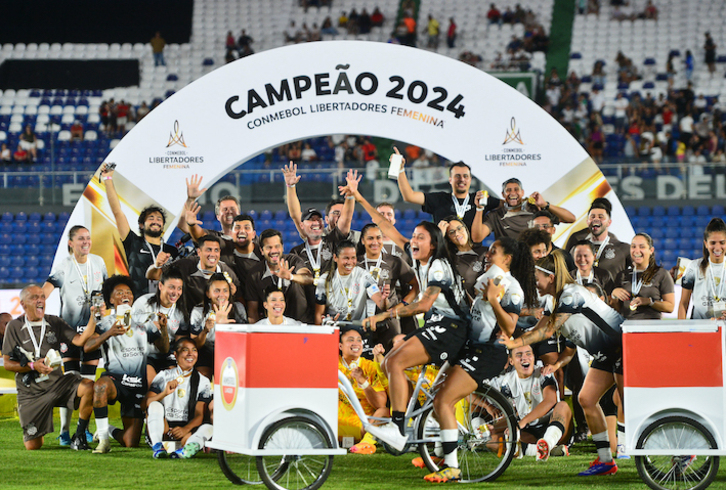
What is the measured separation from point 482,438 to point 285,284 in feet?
8.13

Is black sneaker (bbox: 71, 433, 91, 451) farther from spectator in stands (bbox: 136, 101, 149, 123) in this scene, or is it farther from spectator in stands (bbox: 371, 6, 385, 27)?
spectator in stands (bbox: 371, 6, 385, 27)

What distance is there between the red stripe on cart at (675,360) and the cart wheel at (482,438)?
34.2 inches

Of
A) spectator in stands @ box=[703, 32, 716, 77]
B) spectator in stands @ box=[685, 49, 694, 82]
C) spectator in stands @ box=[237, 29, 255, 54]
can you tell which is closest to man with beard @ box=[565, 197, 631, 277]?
spectator in stands @ box=[685, 49, 694, 82]

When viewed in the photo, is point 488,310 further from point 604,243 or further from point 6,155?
point 6,155

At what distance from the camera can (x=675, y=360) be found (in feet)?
18.4

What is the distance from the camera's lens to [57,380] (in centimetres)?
779

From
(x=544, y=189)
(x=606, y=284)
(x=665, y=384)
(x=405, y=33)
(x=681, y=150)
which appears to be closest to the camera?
(x=665, y=384)

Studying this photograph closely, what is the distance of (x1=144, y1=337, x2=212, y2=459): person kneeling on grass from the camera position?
23.7ft

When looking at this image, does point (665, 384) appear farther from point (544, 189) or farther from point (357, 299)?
point (544, 189)

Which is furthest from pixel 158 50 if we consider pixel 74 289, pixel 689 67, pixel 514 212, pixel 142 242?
pixel 514 212

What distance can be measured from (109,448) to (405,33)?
17.6 metres

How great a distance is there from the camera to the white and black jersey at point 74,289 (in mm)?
8375

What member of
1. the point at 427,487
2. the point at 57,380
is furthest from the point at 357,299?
the point at 57,380

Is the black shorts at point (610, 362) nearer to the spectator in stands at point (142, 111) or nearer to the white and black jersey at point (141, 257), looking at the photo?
the white and black jersey at point (141, 257)
